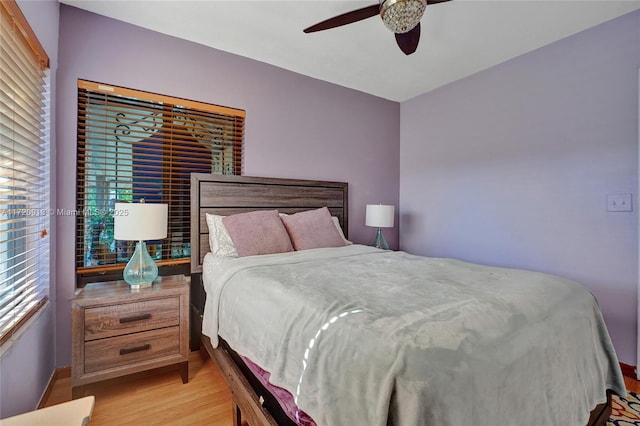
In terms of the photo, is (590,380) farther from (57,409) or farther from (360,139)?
(360,139)

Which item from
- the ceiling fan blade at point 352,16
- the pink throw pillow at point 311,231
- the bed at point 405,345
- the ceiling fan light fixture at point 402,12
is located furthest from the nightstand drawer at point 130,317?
the ceiling fan light fixture at point 402,12

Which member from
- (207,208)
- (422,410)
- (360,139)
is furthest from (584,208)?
(207,208)

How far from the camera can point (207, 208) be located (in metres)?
2.50

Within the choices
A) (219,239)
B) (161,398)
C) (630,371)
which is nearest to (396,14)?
(219,239)

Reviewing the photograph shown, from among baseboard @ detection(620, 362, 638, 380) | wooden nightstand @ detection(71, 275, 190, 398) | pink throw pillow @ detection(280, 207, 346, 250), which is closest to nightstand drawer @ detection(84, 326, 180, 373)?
wooden nightstand @ detection(71, 275, 190, 398)

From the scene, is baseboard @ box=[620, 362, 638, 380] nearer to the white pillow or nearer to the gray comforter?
the gray comforter

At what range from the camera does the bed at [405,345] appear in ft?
2.64

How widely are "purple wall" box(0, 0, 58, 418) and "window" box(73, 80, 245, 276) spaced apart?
0.69 ft

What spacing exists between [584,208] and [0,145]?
3581mm

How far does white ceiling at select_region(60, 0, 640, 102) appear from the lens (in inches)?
81.0

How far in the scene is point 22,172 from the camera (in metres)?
1.44

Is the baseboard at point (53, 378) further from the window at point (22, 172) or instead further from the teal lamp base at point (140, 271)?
the teal lamp base at point (140, 271)

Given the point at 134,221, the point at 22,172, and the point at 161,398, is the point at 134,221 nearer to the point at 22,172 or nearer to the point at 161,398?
the point at 22,172

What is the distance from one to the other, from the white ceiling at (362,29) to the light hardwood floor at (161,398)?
2.56 metres
